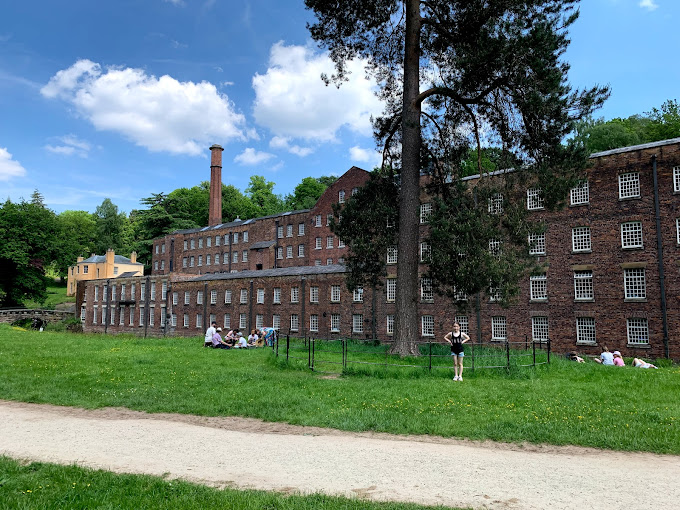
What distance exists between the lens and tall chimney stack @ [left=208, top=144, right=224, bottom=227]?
77000mm

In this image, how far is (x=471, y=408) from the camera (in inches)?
407

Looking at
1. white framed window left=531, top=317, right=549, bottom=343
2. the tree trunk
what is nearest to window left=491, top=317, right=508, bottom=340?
white framed window left=531, top=317, right=549, bottom=343

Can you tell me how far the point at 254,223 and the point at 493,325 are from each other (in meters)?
40.4

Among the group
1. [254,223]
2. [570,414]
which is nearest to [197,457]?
[570,414]

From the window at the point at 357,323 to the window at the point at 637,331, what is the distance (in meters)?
17.1

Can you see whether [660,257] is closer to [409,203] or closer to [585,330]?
[585,330]

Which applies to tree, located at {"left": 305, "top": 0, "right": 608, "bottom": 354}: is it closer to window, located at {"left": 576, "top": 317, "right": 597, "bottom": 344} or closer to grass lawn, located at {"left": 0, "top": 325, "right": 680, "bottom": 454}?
grass lawn, located at {"left": 0, "top": 325, "right": 680, "bottom": 454}

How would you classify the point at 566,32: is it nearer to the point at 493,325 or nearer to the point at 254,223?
the point at 493,325

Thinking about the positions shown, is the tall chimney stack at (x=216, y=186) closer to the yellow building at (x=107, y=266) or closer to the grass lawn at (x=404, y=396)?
the yellow building at (x=107, y=266)

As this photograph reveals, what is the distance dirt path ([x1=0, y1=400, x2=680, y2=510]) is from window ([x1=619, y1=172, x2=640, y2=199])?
992 inches

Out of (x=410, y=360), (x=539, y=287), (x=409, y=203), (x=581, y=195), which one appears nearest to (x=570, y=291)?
(x=539, y=287)

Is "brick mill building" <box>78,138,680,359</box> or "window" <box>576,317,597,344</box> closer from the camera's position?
"brick mill building" <box>78,138,680,359</box>

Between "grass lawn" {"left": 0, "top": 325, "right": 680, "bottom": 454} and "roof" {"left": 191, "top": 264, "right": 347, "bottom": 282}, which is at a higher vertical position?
"roof" {"left": 191, "top": 264, "right": 347, "bottom": 282}

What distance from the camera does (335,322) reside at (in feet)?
131
